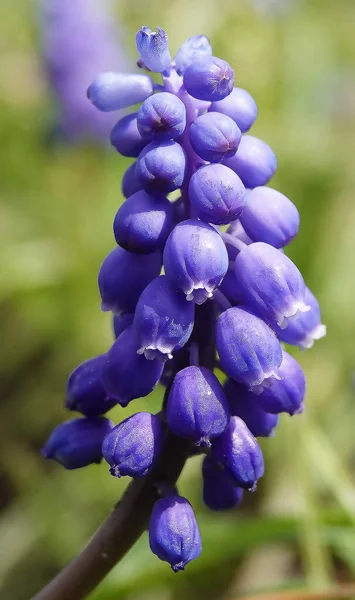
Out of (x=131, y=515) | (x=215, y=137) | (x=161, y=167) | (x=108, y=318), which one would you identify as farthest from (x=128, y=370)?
(x=108, y=318)

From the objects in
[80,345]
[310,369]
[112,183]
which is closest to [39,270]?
[80,345]

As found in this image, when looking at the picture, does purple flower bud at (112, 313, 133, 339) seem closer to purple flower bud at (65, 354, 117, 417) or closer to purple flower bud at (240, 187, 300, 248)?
purple flower bud at (65, 354, 117, 417)

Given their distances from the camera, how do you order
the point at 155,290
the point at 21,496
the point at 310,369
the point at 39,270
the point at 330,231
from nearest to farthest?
the point at 155,290, the point at 21,496, the point at 310,369, the point at 39,270, the point at 330,231

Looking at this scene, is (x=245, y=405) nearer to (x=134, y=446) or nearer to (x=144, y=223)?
(x=134, y=446)

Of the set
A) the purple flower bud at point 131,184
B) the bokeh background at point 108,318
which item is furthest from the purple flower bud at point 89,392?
the bokeh background at point 108,318

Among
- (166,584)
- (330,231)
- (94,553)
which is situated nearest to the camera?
(94,553)

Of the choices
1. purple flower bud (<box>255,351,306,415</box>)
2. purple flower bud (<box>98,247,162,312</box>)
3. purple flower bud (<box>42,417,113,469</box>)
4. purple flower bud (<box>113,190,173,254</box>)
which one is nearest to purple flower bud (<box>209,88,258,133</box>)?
purple flower bud (<box>113,190,173,254</box>)

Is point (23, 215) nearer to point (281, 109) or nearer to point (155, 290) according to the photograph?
point (281, 109)
